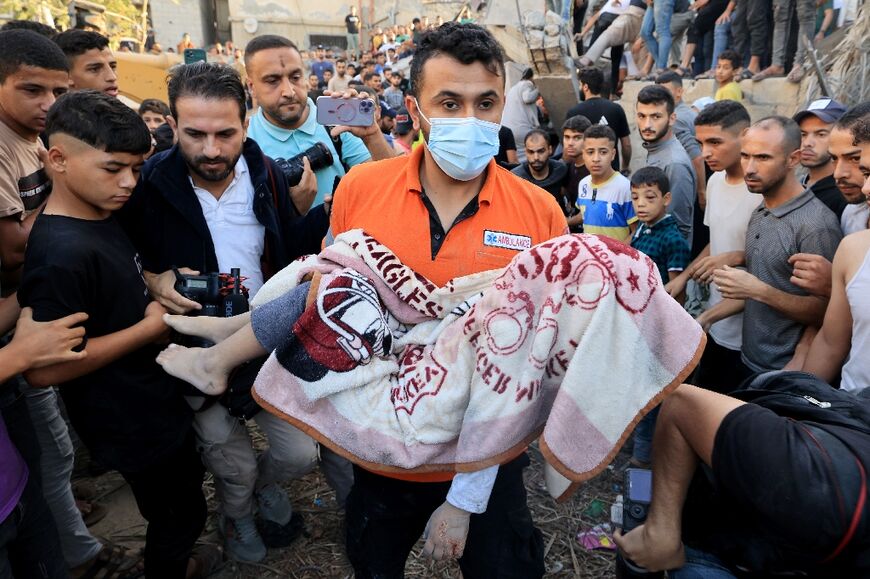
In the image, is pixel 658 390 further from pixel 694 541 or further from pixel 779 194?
pixel 779 194

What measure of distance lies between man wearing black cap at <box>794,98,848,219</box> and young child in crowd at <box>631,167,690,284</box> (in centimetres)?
82

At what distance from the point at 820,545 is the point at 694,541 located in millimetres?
473

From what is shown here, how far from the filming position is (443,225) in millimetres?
1932

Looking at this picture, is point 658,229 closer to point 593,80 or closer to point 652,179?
point 652,179

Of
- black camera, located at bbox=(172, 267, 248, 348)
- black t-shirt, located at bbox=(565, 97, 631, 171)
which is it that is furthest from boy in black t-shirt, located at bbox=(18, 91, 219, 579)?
black t-shirt, located at bbox=(565, 97, 631, 171)

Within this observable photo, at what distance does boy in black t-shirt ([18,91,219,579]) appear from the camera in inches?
80.0

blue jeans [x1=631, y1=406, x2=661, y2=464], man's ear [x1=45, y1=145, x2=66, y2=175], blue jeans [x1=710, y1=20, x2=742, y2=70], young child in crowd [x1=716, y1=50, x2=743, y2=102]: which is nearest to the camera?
man's ear [x1=45, y1=145, x2=66, y2=175]

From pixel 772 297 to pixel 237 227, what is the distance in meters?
2.55

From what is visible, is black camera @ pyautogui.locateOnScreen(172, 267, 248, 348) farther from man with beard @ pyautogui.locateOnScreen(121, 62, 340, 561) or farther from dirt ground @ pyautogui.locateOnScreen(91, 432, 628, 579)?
dirt ground @ pyautogui.locateOnScreen(91, 432, 628, 579)

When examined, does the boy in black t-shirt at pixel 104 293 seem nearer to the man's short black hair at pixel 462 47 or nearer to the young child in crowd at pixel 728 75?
the man's short black hair at pixel 462 47

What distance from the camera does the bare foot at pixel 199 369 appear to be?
191 centimetres

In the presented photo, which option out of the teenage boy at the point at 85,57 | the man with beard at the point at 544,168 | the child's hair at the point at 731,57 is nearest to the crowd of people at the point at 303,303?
the teenage boy at the point at 85,57

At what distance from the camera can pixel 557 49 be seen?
8.88 meters

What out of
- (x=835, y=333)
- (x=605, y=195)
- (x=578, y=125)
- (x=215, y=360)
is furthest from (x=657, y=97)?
(x=215, y=360)
